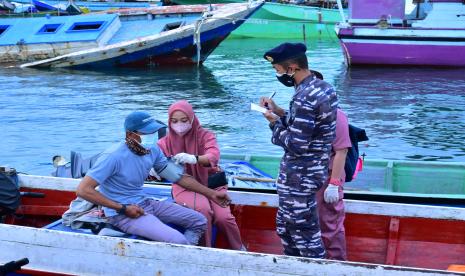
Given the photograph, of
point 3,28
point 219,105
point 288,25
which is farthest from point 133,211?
point 288,25

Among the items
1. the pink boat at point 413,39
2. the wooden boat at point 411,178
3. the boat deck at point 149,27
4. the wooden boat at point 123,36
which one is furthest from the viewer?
the boat deck at point 149,27

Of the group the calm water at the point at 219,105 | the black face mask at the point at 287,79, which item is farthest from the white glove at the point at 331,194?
the calm water at the point at 219,105

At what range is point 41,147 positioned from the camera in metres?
13.3

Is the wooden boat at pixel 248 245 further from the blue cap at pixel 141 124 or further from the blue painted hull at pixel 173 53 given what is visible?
the blue painted hull at pixel 173 53

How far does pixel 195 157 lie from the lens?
5.64 metres

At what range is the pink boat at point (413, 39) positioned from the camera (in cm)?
2295

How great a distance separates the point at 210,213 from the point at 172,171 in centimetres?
48

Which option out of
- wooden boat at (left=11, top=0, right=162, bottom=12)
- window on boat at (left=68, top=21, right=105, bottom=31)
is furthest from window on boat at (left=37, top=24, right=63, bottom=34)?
wooden boat at (left=11, top=0, right=162, bottom=12)

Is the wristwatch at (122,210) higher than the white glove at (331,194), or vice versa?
the white glove at (331,194)

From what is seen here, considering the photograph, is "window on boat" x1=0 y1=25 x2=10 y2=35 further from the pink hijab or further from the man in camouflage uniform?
the man in camouflage uniform

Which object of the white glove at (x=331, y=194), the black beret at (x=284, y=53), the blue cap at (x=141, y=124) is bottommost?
the white glove at (x=331, y=194)

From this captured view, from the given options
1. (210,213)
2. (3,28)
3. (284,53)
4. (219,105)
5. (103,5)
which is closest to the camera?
(284,53)

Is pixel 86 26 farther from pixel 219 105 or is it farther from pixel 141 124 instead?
pixel 141 124

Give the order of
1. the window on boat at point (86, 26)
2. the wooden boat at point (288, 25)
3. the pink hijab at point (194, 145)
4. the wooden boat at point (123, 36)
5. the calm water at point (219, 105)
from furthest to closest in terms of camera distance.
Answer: the wooden boat at point (288, 25) → the window on boat at point (86, 26) → the wooden boat at point (123, 36) → the calm water at point (219, 105) → the pink hijab at point (194, 145)
